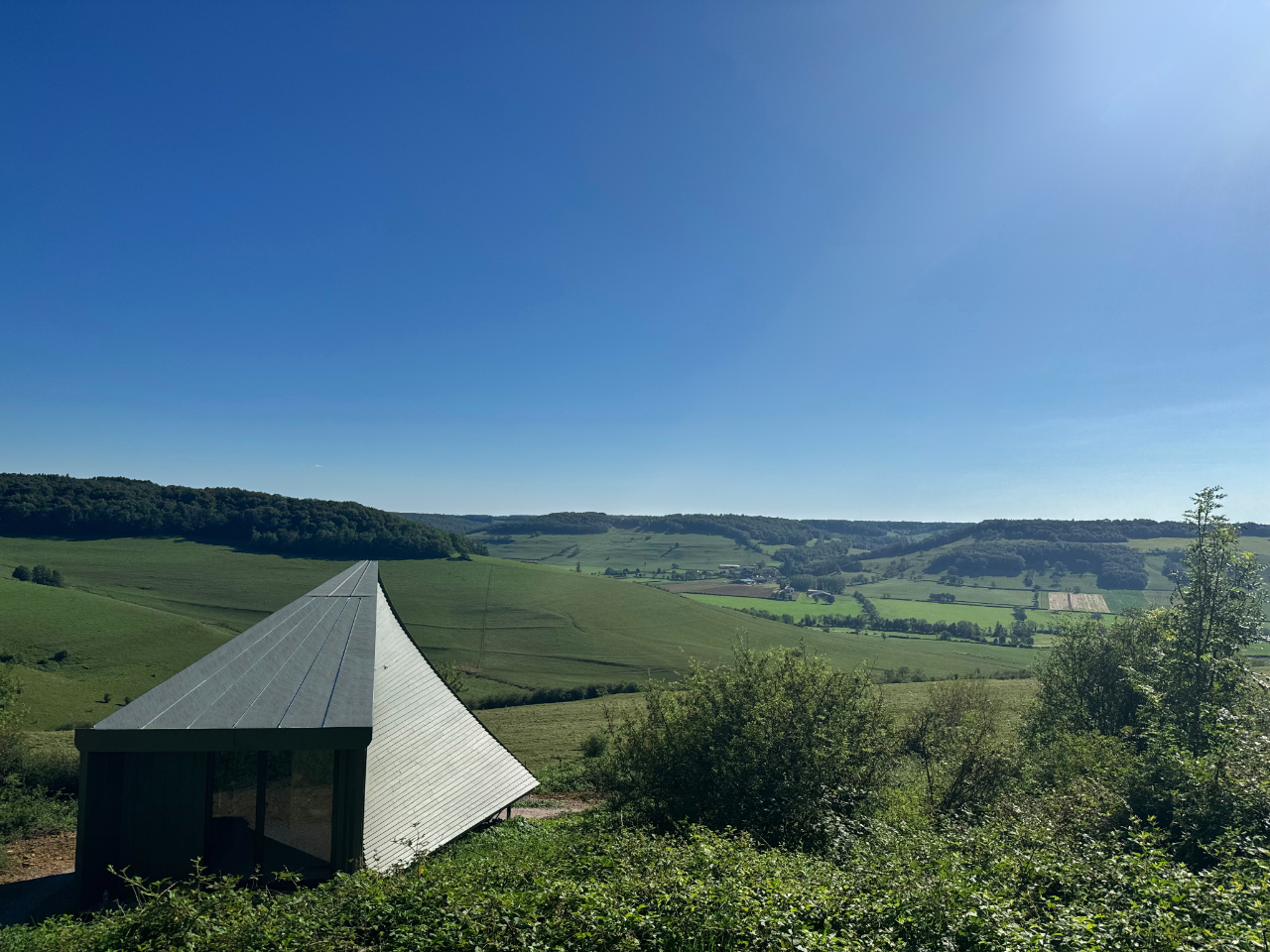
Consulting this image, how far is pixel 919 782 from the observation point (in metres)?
18.4

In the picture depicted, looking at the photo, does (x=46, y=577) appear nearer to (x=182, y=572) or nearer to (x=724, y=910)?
(x=182, y=572)

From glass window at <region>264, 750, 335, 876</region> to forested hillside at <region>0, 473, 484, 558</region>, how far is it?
348 ft

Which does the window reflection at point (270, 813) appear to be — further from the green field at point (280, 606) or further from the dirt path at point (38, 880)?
the green field at point (280, 606)

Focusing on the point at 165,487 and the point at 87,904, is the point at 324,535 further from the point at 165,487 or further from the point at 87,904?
the point at 87,904

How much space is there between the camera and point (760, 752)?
14.6 m

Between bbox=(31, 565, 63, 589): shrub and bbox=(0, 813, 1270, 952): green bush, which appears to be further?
bbox=(31, 565, 63, 589): shrub

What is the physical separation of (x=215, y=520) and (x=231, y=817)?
127038mm

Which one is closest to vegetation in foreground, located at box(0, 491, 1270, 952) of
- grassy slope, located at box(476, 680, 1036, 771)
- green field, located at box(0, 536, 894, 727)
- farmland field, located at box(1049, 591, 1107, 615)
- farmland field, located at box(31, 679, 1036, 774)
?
farmland field, located at box(31, 679, 1036, 774)

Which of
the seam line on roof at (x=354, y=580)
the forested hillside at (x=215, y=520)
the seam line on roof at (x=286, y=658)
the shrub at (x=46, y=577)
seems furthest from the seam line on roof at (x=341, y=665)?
the forested hillside at (x=215, y=520)

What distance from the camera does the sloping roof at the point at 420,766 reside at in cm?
1366

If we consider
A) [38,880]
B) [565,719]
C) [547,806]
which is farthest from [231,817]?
[565,719]

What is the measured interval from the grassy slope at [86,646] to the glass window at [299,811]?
148 ft

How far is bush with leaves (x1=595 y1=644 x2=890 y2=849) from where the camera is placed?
14133 mm

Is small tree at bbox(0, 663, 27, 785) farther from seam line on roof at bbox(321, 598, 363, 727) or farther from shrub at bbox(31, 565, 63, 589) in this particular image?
shrub at bbox(31, 565, 63, 589)
